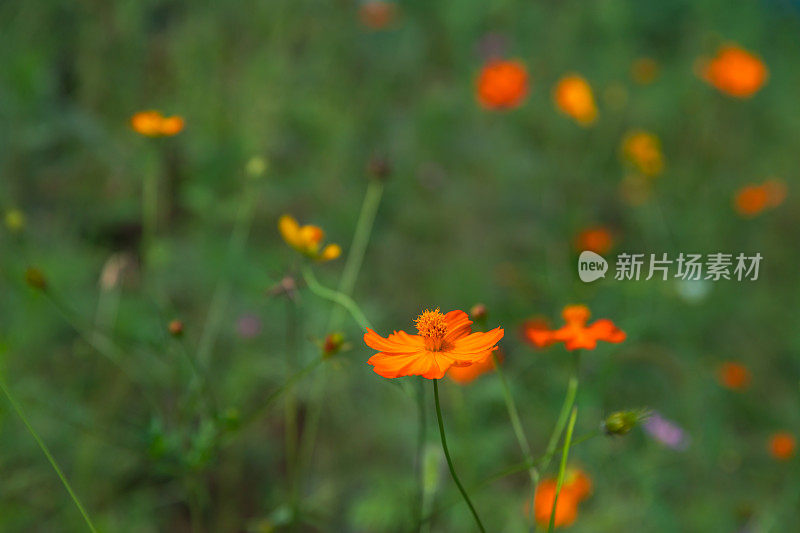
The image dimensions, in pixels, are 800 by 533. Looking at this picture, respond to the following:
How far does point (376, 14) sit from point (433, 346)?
1889 mm

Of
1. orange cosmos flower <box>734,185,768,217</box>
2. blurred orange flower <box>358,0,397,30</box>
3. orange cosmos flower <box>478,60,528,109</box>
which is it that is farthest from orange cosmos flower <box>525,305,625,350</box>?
blurred orange flower <box>358,0,397,30</box>

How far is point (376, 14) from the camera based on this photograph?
2.09 m

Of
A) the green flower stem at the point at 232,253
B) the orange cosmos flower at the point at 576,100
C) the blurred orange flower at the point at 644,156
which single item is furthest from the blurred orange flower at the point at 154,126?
the blurred orange flower at the point at 644,156

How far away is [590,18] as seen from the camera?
7.97ft

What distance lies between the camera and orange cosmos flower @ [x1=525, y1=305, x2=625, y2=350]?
447 millimetres

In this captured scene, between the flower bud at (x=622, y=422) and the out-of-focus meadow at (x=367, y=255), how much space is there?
166 mm

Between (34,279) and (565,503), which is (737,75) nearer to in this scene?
(565,503)

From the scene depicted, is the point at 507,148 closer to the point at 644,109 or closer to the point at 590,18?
the point at 644,109

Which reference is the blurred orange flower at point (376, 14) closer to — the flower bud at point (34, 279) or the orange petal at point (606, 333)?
the flower bud at point (34, 279)

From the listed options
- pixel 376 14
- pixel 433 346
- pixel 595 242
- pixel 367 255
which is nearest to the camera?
pixel 433 346

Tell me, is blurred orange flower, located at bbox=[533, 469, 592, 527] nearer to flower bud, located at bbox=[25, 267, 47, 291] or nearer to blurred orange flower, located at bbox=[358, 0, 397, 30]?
flower bud, located at bbox=[25, 267, 47, 291]

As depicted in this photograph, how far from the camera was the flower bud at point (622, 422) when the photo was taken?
419 millimetres

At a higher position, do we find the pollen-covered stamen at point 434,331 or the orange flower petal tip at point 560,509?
the pollen-covered stamen at point 434,331

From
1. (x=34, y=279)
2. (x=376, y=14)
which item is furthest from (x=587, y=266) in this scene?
(x=376, y=14)
